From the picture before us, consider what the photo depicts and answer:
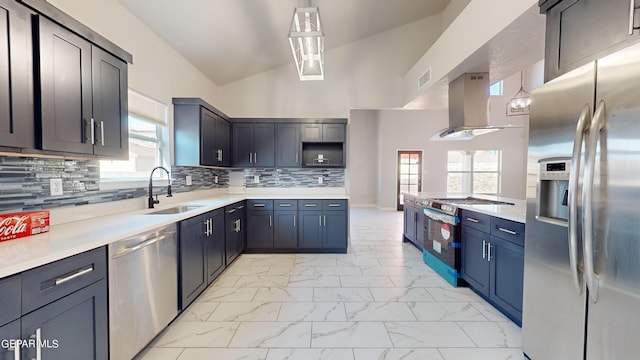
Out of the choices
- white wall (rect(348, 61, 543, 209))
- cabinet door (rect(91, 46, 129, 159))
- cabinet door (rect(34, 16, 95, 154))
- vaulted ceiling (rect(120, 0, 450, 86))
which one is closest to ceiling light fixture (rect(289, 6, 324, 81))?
vaulted ceiling (rect(120, 0, 450, 86))

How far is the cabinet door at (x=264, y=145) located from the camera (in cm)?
441

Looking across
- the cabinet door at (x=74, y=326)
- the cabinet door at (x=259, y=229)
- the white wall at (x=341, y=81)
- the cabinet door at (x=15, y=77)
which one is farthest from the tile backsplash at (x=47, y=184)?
the white wall at (x=341, y=81)

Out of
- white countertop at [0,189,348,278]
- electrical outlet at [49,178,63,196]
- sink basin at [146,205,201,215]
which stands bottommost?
sink basin at [146,205,201,215]

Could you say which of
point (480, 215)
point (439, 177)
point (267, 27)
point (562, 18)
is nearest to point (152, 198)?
point (267, 27)

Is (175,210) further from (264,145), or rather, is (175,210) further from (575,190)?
(575,190)

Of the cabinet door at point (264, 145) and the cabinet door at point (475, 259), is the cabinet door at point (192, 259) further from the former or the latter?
the cabinet door at point (475, 259)

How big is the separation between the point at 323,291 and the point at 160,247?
5.46 feet

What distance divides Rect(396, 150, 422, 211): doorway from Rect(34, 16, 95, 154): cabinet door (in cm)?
856

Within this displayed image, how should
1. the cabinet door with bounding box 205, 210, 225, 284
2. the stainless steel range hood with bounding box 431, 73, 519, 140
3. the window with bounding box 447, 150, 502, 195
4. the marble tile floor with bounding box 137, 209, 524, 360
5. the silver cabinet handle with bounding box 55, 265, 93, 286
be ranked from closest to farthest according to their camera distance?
the silver cabinet handle with bounding box 55, 265, 93, 286 → the marble tile floor with bounding box 137, 209, 524, 360 → the cabinet door with bounding box 205, 210, 225, 284 → the stainless steel range hood with bounding box 431, 73, 519, 140 → the window with bounding box 447, 150, 502, 195

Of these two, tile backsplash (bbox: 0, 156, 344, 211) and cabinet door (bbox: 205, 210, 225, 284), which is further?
cabinet door (bbox: 205, 210, 225, 284)

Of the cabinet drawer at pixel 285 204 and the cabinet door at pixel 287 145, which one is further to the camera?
the cabinet door at pixel 287 145

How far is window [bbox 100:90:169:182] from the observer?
8.31ft

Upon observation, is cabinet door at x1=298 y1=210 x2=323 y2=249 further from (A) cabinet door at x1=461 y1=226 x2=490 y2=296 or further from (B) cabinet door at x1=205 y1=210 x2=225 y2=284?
(A) cabinet door at x1=461 y1=226 x2=490 y2=296

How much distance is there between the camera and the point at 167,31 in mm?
2912
